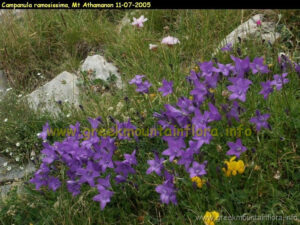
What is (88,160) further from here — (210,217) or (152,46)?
(152,46)

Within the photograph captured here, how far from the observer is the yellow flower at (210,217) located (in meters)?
2.56

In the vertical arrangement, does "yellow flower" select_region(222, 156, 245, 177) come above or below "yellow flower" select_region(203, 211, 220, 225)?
above

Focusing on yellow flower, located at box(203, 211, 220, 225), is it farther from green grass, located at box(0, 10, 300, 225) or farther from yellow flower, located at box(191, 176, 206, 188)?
yellow flower, located at box(191, 176, 206, 188)

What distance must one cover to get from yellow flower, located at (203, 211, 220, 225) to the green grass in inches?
4.1

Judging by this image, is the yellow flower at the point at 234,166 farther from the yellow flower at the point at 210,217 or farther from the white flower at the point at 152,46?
the white flower at the point at 152,46

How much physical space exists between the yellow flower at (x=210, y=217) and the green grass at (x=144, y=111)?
0.10m

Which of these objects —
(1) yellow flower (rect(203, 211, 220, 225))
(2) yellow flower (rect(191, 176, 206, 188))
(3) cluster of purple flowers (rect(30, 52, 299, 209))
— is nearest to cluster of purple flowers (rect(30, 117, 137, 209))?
(3) cluster of purple flowers (rect(30, 52, 299, 209))

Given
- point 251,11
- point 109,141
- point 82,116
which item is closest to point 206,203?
point 109,141

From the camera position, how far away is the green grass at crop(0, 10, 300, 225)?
2816 millimetres

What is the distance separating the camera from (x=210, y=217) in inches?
102

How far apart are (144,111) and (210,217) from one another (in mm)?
1401

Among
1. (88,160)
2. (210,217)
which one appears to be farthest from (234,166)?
(88,160)

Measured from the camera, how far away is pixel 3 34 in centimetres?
572

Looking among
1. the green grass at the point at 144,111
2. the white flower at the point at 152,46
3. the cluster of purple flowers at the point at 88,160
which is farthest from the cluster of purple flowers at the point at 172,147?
the white flower at the point at 152,46
